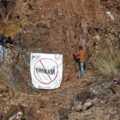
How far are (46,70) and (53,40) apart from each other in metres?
1.04

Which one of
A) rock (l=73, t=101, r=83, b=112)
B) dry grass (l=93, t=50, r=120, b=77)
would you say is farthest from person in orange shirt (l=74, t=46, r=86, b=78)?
rock (l=73, t=101, r=83, b=112)

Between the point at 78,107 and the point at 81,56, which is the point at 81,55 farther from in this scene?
the point at 78,107

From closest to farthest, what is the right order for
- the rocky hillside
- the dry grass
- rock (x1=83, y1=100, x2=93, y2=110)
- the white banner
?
rock (x1=83, y1=100, x2=93, y2=110), the rocky hillside, the white banner, the dry grass

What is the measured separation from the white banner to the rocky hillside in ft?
0.66

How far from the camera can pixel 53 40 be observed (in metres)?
9.95

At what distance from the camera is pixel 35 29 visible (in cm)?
1002

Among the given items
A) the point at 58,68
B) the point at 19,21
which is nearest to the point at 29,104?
the point at 58,68

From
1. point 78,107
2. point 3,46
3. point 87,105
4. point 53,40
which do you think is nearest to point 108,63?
point 53,40

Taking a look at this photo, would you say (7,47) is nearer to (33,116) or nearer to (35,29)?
(35,29)

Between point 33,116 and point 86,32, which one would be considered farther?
point 86,32

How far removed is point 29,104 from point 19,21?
3.00 meters

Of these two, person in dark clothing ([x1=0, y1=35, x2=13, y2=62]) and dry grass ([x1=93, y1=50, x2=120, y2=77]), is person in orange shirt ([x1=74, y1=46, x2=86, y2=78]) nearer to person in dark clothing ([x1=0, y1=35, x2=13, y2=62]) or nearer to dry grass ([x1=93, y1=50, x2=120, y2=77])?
dry grass ([x1=93, y1=50, x2=120, y2=77])

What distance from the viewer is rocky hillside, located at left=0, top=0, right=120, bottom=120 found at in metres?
9.49

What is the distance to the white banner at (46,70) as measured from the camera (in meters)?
9.73
